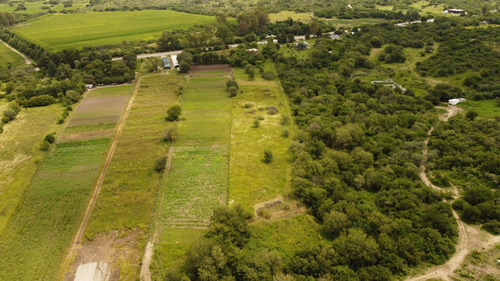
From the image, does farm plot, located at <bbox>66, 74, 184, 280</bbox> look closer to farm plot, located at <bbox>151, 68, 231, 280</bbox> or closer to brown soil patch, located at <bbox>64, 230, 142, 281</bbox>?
brown soil patch, located at <bbox>64, 230, 142, 281</bbox>

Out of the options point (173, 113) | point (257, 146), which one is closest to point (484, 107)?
point (257, 146)

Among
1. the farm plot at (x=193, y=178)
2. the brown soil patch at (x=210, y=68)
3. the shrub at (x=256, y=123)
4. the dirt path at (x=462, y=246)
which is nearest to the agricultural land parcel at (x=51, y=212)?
the farm plot at (x=193, y=178)

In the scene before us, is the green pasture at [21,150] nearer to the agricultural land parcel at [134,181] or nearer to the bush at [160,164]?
the agricultural land parcel at [134,181]

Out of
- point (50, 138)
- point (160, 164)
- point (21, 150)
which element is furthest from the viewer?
point (50, 138)

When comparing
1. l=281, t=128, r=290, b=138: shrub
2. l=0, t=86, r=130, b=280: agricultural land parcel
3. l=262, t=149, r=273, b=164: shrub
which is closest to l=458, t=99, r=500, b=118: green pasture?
l=281, t=128, r=290, b=138: shrub

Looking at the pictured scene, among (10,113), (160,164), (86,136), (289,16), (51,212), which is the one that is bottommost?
(51,212)

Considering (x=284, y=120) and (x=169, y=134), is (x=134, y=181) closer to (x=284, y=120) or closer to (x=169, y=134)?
(x=169, y=134)
